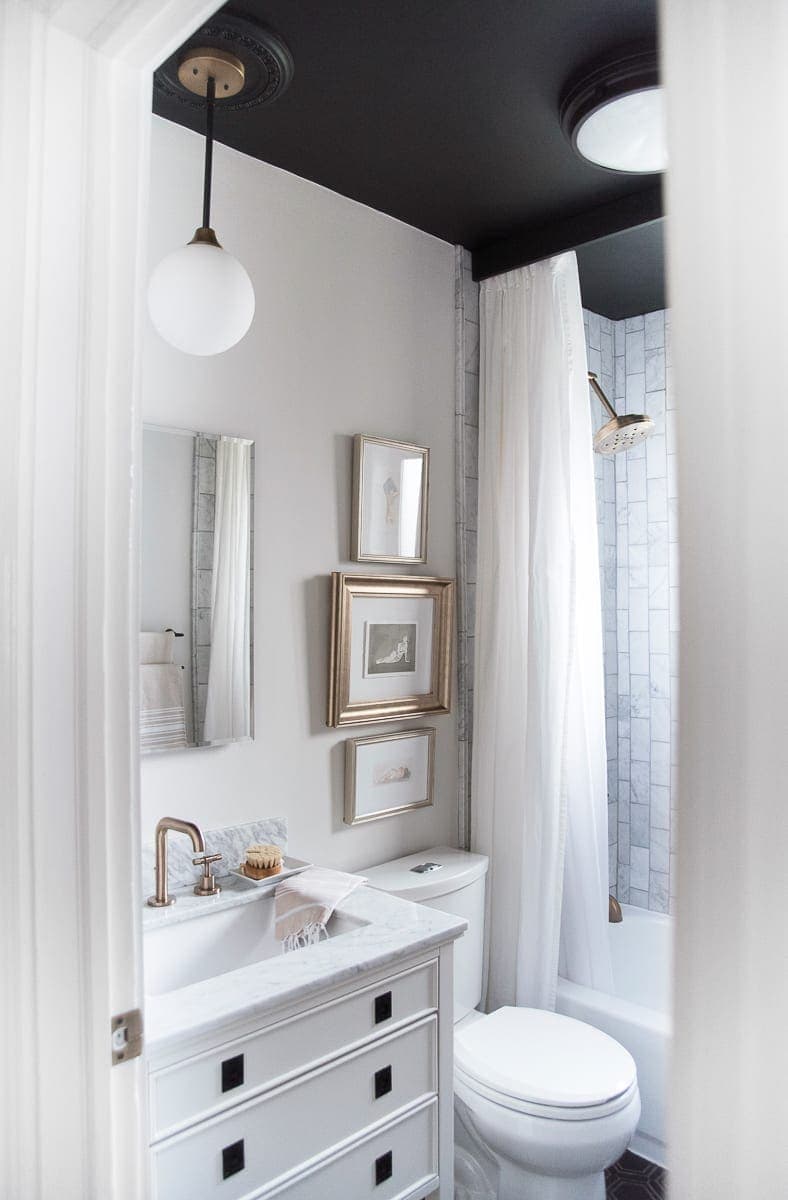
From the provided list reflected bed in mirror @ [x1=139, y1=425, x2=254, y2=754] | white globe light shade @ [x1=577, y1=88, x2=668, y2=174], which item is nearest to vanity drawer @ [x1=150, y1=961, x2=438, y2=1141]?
reflected bed in mirror @ [x1=139, y1=425, x2=254, y2=754]

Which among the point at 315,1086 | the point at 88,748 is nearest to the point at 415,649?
the point at 315,1086

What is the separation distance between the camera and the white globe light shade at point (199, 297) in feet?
4.63

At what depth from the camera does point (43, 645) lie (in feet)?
2.67

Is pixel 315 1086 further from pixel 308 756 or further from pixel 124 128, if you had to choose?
pixel 124 128

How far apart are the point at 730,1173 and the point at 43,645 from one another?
692 mm

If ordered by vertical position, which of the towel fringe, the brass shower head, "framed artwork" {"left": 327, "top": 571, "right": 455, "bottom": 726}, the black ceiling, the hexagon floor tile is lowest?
the hexagon floor tile

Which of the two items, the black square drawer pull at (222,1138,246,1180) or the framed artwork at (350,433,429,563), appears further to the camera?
the framed artwork at (350,433,429,563)

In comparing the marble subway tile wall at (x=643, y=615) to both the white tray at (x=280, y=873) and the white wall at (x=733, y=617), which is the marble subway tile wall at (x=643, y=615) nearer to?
the white tray at (x=280, y=873)

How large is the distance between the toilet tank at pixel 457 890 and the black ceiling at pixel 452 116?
5.45 ft

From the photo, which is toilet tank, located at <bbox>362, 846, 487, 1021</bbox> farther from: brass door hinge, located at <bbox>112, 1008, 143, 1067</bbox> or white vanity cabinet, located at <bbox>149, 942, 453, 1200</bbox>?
Answer: brass door hinge, located at <bbox>112, 1008, 143, 1067</bbox>

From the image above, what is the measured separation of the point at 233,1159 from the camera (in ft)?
4.15

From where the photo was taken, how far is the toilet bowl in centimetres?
163

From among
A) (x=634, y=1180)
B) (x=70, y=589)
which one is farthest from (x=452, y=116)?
(x=634, y=1180)

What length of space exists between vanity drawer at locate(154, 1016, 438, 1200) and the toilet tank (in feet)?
1.40
